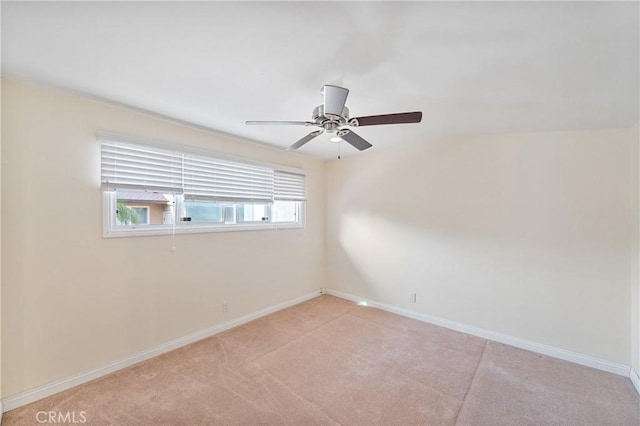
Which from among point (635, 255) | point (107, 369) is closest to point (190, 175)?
point (107, 369)

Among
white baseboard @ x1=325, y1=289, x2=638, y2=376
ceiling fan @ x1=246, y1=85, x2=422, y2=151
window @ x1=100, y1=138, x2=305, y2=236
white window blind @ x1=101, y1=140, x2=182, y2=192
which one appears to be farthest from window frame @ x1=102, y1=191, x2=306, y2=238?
white baseboard @ x1=325, y1=289, x2=638, y2=376

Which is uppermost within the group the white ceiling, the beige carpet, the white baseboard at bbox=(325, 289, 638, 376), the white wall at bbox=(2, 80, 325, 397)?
the white ceiling

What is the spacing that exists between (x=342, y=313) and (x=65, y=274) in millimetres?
2989

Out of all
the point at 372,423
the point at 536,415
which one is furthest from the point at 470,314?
the point at 372,423

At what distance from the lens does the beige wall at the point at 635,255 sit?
7.52 feet

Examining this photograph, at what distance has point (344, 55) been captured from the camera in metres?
1.57

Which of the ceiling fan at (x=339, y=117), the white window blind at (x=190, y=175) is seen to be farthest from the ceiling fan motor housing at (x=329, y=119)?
the white window blind at (x=190, y=175)

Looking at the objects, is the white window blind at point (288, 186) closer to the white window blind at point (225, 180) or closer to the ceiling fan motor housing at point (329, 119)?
the white window blind at point (225, 180)

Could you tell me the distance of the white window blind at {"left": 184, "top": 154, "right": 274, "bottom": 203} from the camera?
2922 mm

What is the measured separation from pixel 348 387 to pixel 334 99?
2207 millimetres

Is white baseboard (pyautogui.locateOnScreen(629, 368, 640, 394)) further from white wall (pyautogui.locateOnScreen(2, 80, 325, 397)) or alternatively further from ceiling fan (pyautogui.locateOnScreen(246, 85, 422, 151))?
white wall (pyautogui.locateOnScreen(2, 80, 325, 397))

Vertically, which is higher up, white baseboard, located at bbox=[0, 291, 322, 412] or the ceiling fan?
the ceiling fan

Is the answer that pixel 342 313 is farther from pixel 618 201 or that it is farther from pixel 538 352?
pixel 618 201
